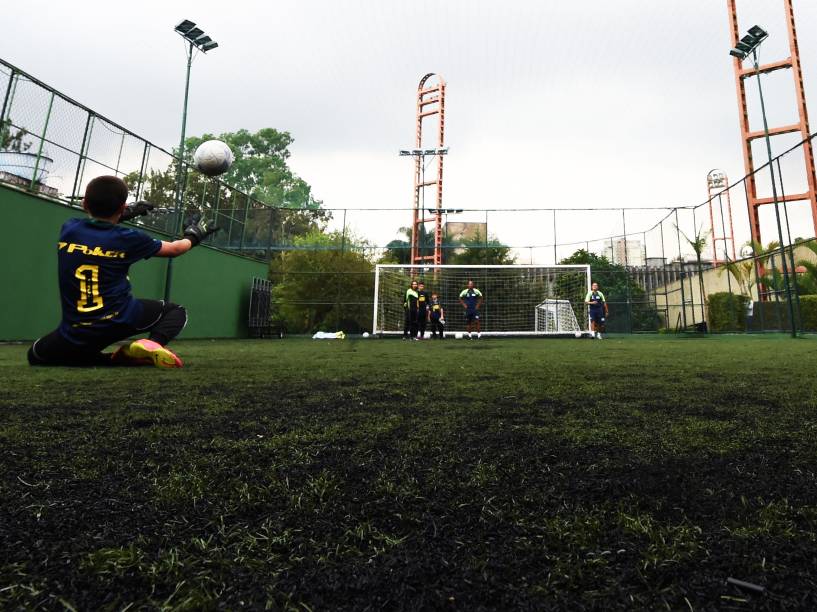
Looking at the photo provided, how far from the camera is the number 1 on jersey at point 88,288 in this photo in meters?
3.42

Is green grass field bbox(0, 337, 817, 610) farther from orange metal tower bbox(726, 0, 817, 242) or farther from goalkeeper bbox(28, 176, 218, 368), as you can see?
orange metal tower bbox(726, 0, 817, 242)

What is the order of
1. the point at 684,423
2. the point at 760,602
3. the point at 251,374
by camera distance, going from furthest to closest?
1. the point at 251,374
2. the point at 684,423
3. the point at 760,602

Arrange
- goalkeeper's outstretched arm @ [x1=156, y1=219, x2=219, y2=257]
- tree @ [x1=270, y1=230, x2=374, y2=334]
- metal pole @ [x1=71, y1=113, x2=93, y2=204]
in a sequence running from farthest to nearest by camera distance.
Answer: tree @ [x1=270, y1=230, x2=374, y2=334]
metal pole @ [x1=71, y1=113, x2=93, y2=204]
goalkeeper's outstretched arm @ [x1=156, y1=219, x2=219, y2=257]

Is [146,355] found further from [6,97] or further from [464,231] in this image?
[464,231]

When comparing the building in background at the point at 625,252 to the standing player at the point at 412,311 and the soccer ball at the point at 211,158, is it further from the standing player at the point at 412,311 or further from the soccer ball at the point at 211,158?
the soccer ball at the point at 211,158

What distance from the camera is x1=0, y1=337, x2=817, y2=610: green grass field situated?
0.62 metres

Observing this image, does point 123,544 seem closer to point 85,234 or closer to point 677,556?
point 677,556

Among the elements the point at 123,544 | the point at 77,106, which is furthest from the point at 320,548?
the point at 77,106

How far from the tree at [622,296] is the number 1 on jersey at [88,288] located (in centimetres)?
1616

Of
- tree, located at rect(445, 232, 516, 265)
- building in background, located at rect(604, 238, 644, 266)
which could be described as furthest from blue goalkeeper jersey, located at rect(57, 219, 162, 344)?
building in background, located at rect(604, 238, 644, 266)

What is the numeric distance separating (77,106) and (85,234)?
6.42 metres

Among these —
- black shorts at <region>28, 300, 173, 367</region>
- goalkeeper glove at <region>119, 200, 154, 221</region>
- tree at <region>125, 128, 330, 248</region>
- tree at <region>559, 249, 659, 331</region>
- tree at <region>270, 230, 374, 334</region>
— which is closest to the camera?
black shorts at <region>28, 300, 173, 367</region>

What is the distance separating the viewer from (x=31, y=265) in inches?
289

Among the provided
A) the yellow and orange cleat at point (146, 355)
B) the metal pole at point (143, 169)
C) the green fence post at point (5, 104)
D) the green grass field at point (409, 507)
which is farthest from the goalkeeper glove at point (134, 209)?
the metal pole at point (143, 169)
